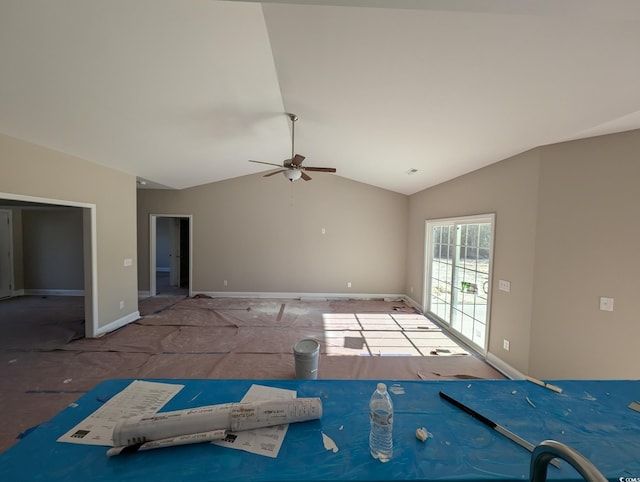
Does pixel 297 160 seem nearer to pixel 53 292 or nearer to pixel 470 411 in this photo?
pixel 470 411

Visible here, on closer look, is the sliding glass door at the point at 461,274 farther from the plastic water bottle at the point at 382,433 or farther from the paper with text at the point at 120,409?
the paper with text at the point at 120,409

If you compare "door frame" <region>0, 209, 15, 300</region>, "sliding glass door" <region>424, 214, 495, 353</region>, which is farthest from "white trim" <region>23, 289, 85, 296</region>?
"sliding glass door" <region>424, 214, 495, 353</region>

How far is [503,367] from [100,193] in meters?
6.06

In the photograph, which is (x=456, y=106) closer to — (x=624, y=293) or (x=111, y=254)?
(x=624, y=293)

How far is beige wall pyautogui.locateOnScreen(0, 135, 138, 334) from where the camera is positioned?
2814 mm

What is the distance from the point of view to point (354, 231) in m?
6.29

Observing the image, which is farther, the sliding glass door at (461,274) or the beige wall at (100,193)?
the sliding glass door at (461,274)

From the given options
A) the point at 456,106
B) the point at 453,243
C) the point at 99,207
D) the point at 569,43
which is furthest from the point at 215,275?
the point at 569,43

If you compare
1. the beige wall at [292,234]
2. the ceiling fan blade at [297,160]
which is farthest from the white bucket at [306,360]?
the beige wall at [292,234]

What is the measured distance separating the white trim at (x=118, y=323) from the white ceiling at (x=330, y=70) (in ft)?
8.47

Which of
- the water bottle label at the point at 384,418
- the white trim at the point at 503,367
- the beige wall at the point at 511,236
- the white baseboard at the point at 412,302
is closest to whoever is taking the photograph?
the water bottle label at the point at 384,418

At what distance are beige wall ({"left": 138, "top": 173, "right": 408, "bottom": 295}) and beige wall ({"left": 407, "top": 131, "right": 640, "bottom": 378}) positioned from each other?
3202mm

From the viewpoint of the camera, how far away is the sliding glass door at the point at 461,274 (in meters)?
3.50

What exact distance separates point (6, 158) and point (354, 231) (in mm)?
5559
